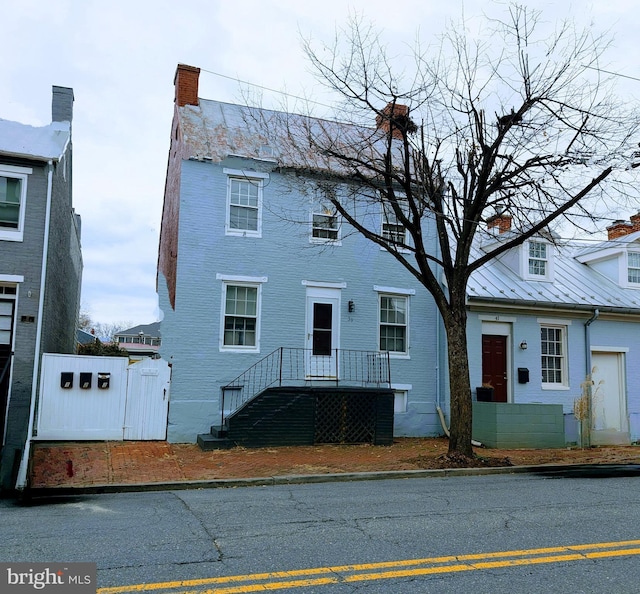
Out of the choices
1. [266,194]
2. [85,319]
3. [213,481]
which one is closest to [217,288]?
[266,194]

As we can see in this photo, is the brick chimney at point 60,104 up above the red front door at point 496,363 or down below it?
above

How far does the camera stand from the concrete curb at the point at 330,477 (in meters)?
8.78

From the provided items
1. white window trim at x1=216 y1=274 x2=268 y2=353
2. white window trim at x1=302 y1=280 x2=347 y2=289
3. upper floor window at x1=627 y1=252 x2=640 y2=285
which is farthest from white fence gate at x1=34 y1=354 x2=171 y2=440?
upper floor window at x1=627 y1=252 x2=640 y2=285

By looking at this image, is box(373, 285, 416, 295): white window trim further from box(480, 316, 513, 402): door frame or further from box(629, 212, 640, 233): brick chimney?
box(629, 212, 640, 233): brick chimney

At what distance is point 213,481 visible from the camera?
31.0 feet

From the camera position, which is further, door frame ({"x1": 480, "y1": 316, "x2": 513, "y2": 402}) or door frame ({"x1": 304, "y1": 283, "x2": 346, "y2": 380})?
door frame ({"x1": 480, "y1": 316, "x2": 513, "y2": 402})

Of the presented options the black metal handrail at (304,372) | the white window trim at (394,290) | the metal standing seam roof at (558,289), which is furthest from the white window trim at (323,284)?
the metal standing seam roof at (558,289)

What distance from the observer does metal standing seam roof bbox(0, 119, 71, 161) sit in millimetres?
12359

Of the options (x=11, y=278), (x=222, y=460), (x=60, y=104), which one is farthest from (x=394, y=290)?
(x=60, y=104)

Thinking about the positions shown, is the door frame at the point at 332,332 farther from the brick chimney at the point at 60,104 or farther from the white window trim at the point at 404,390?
the brick chimney at the point at 60,104

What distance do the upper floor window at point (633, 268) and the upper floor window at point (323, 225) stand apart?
10.0 m

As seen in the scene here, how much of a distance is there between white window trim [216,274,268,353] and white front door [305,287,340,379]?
4.23ft

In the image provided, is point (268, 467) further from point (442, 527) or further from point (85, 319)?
point (85, 319)

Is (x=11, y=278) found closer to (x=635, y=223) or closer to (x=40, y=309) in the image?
(x=40, y=309)
